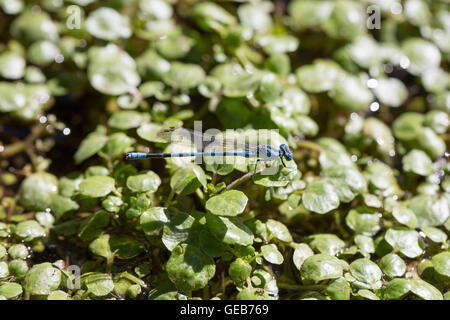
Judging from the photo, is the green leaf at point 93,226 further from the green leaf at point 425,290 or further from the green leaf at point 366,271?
the green leaf at point 425,290

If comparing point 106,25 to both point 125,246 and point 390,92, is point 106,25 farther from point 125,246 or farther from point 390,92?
point 390,92

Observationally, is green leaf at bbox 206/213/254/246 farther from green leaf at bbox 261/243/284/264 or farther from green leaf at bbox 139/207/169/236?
green leaf at bbox 139/207/169/236

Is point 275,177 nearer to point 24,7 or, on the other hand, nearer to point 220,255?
point 220,255

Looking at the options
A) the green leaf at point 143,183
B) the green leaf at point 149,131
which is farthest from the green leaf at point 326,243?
the green leaf at point 149,131

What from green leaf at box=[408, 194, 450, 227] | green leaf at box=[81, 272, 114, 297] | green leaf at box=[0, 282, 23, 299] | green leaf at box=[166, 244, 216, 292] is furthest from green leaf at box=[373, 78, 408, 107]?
green leaf at box=[0, 282, 23, 299]

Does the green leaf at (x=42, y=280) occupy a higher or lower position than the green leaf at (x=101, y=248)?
lower
